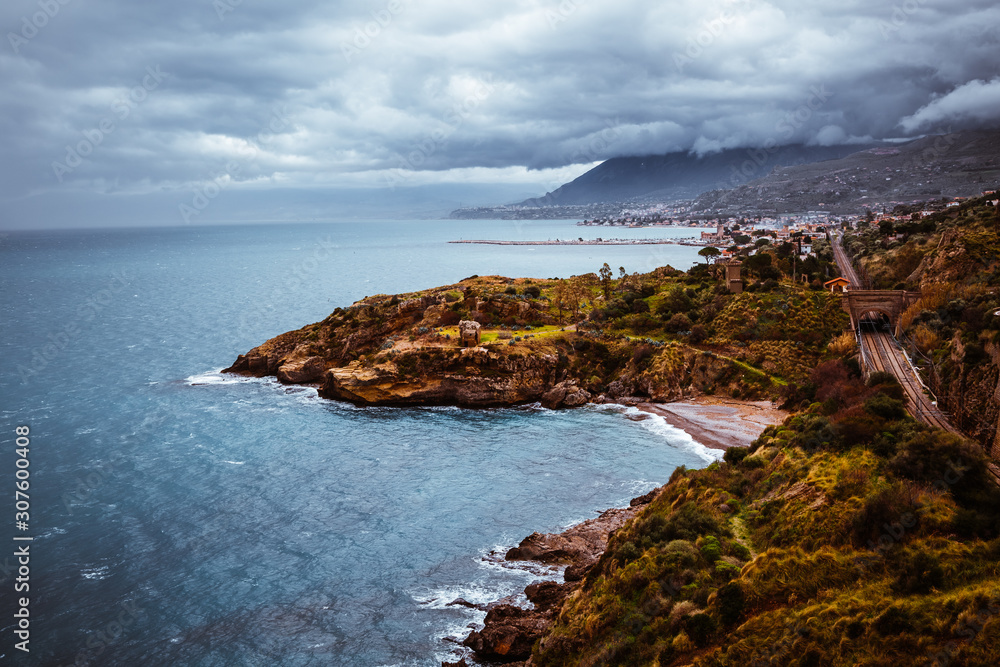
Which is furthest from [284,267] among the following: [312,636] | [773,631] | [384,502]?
[773,631]

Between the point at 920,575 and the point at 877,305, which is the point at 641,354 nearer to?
the point at 877,305

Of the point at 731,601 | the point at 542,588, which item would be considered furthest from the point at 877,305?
the point at 731,601

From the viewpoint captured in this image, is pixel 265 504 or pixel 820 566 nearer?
pixel 820 566

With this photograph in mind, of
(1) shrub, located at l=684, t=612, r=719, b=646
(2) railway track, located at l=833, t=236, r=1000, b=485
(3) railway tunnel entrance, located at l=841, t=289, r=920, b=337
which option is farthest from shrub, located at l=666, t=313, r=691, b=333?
(1) shrub, located at l=684, t=612, r=719, b=646

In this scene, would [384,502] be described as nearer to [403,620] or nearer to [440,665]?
[403,620]

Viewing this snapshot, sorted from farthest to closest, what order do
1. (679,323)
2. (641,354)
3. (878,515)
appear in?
(679,323) → (641,354) → (878,515)

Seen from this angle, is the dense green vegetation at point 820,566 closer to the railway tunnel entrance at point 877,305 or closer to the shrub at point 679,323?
the railway tunnel entrance at point 877,305
